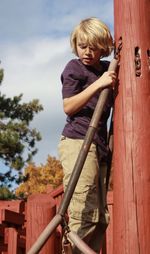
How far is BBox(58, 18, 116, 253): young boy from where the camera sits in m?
2.41

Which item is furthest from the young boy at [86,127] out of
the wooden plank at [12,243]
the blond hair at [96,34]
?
the wooden plank at [12,243]

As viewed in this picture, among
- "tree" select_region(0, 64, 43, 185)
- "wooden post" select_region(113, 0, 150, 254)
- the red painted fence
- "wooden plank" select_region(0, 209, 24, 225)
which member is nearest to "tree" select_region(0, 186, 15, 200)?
"tree" select_region(0, 64, 43, 185)

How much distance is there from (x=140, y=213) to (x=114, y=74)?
595 millimetres

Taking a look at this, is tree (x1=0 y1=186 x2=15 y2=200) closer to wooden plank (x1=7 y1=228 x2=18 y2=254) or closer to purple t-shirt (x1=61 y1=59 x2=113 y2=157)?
wooden plank (x1=7 y1=228 x2=18 y2=254)

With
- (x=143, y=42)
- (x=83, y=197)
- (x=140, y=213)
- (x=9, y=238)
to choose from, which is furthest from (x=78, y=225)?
(x=9, y=238)

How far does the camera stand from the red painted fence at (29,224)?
284 cm

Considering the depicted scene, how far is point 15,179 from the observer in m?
19.8

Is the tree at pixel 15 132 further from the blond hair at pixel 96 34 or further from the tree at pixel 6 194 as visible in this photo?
the blond hair at pixel 96 34

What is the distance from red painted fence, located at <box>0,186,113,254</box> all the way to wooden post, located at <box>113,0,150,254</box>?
0.65 metres

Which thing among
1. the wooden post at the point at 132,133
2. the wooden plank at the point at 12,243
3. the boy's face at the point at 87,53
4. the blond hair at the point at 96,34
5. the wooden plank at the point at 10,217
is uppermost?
the blond hair at the point at 96,34

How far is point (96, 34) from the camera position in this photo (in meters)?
2.52

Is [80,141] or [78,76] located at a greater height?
[78,76]

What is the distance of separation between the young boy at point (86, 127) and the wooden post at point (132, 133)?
0.10m

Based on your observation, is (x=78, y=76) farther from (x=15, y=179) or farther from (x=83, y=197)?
(x=15, y=179)
